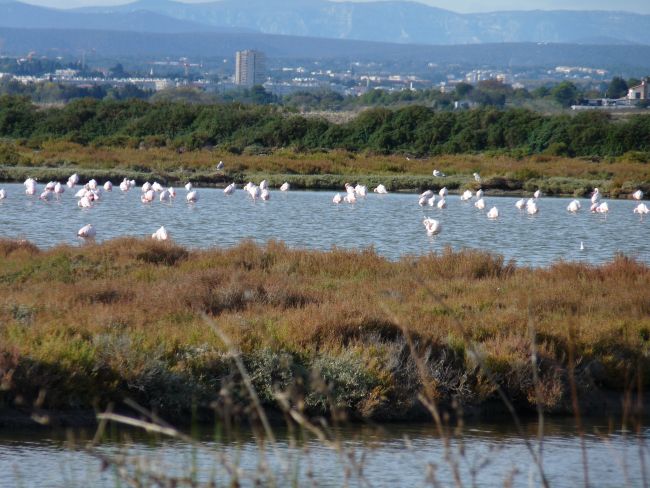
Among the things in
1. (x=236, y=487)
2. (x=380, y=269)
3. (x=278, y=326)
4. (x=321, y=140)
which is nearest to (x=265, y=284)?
(x=278, y=326)

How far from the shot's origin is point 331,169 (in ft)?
152

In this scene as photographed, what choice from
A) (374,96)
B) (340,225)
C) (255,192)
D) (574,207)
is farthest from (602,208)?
(374,96)

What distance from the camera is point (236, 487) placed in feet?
15.5

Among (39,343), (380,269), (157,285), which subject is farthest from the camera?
(380,269)

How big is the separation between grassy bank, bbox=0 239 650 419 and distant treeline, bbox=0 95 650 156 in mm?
40879

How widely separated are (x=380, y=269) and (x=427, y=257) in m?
1.41

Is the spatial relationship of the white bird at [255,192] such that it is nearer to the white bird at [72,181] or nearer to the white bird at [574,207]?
the white bird at [72,181]

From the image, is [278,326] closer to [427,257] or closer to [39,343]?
[39,343]

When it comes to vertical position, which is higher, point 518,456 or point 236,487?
point 236,487

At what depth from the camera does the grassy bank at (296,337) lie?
9453 millimetres

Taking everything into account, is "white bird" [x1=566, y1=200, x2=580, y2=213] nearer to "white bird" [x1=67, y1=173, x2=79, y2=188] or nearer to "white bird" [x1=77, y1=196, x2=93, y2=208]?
"white bird" [x1=77, y1=196, x2=93, y2=208]

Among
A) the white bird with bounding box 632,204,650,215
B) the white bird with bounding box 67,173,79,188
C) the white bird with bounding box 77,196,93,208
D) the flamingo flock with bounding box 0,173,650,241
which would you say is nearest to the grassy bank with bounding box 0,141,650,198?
the white bird with bounding box 67,173,79,188

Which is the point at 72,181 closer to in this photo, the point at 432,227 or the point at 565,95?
the point at 432,227

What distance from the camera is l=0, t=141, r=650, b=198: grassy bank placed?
42031 millimetres
